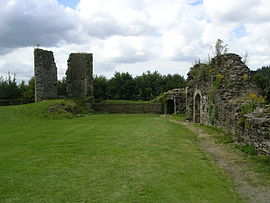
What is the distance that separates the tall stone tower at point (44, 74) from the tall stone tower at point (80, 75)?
5.71 ft

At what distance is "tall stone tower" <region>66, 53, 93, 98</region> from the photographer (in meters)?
27.8

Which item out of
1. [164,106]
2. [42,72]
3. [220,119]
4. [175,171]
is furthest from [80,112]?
[175,171]

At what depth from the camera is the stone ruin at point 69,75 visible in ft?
86.2

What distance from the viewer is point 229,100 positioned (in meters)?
12.1

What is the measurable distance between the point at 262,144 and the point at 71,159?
5038 mm

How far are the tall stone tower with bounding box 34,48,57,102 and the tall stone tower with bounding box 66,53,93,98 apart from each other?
1740 millimetres

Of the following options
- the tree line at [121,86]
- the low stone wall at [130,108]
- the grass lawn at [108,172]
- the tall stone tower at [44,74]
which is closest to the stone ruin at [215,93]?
the tall stone tower at [44,74]

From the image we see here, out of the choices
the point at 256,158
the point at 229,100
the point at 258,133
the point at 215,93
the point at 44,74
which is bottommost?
the point at 256,158

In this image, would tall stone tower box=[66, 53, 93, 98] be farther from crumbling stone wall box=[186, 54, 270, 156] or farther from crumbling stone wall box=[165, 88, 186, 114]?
crumbling stone wall box=[186, 54, 270, 156]

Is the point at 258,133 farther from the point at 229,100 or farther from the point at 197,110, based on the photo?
the point at 197,110

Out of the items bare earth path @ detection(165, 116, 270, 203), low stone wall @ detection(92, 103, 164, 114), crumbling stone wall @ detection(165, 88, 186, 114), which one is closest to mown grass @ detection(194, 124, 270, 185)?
bare earth path @ detection(165, 116, 270, 203)

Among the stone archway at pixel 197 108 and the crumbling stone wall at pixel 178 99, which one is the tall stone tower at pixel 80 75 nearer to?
the crumbling stone wall at pixel 178 99

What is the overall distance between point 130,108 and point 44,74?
8.89m

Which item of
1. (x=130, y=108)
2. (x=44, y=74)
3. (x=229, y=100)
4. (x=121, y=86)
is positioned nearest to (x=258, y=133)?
(x=229, y=100)
